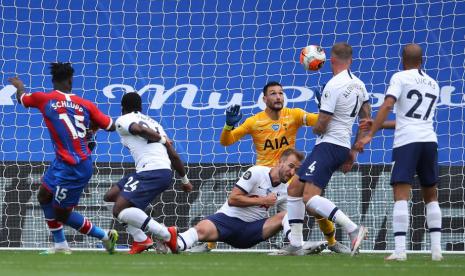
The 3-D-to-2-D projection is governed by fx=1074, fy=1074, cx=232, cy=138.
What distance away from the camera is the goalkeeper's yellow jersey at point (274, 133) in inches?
450

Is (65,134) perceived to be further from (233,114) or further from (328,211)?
(328,211)

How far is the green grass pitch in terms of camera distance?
723 cm

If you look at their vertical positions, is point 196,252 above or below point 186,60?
below

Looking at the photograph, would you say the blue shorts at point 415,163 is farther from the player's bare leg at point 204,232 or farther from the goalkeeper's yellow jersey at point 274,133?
the goalkeeper's yellow jersey at point 274,133

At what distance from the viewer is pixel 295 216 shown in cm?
1002

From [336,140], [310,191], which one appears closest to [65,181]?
[310,191]

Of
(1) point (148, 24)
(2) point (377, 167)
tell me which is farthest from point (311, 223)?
(1) point (148, 24)

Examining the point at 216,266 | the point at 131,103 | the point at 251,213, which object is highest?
the point at 131,103

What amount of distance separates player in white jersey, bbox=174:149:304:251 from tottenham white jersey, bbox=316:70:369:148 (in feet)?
3.18

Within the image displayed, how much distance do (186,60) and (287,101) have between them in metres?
1.44

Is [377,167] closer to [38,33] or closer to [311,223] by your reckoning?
[311,223]

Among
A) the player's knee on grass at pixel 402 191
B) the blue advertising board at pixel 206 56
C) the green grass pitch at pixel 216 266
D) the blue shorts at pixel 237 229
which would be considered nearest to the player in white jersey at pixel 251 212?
the blue shorts at pixel 237 229

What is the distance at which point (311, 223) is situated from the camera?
490 inches

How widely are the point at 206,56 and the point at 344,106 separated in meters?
4.62
